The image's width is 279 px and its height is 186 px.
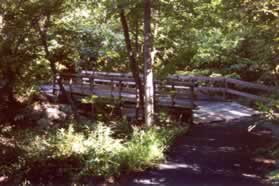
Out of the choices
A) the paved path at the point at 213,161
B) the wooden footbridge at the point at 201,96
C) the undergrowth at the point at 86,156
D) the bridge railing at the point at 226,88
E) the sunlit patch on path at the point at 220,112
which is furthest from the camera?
the bridge railing at the point at 226,88

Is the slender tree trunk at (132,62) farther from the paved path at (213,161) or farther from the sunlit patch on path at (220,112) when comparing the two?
the paved path at (213,161)

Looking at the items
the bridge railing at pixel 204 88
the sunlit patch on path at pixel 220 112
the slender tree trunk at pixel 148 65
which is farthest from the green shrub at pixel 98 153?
the bridge railing at pixel 204 88

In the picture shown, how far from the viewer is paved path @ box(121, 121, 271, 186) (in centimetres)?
929

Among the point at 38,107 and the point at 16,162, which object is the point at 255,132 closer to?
the point at 16,162

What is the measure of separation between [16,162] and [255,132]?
25.0ft

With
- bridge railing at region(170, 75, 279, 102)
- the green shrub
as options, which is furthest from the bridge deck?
the green shrub

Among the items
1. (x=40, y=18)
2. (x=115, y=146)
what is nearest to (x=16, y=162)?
(x=115, y=146)

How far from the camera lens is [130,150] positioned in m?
10.7

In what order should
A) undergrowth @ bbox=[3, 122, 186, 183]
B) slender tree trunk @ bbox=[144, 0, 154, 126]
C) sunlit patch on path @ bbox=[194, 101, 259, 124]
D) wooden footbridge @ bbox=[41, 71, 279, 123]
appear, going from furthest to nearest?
wooden footbridge @ bbox=[41, 71, 279, 123] < sunlit patch on path @ bbox=[194, 101, 259, 124] < slender tree trunk @ bbox=[144, 0, 154, 126] < undergrowth @ bbox=[3, 122, 186, 183]

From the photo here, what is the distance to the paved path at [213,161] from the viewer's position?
30.5 ft

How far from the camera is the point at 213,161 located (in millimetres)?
10383

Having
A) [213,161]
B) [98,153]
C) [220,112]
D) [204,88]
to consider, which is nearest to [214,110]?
[220,112]

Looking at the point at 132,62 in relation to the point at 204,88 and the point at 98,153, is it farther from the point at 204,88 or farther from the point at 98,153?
the point at 98,153

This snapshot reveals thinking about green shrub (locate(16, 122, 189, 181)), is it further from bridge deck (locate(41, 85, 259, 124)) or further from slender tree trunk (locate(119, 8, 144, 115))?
slender tree trunk (locate(119, 8, 144, 115))
